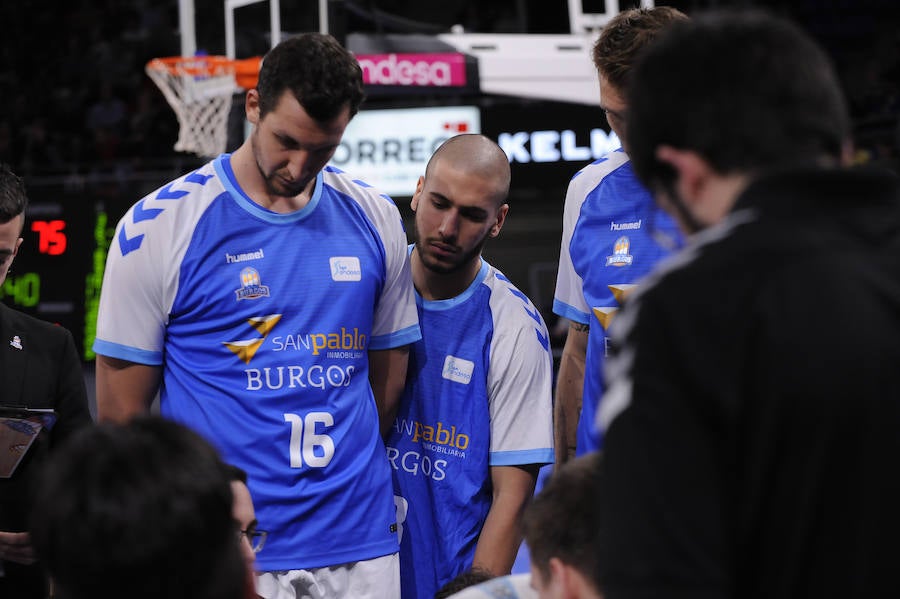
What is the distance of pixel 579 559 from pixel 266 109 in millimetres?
1592

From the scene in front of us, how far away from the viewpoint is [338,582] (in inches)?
114

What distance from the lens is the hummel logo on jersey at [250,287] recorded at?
2771 millimetres

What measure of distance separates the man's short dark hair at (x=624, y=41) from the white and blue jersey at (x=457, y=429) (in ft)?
2.81

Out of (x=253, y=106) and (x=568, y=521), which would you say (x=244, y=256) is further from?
(x=568, y=521)

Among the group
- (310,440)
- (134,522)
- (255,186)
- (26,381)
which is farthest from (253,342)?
(134,522)

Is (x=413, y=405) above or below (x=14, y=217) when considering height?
below

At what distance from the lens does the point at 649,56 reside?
1.33m

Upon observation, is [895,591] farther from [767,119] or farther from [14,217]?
[14,217]

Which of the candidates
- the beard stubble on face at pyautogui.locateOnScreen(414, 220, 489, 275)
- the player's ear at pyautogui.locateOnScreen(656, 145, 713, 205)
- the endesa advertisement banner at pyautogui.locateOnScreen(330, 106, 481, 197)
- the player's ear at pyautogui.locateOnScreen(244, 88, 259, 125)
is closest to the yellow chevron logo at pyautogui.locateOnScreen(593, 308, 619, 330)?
the beard stubble on face at pyautogui.locateOnScreen(414, 220, 489, 275)

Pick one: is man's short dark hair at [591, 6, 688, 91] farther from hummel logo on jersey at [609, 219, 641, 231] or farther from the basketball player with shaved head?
the basketball player with shaved head

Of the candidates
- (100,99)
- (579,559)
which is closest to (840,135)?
(579,559)

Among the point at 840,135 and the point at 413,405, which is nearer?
the point at 840,135

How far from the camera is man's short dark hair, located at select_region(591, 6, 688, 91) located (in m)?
2.76

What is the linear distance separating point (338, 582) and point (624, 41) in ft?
5.45
